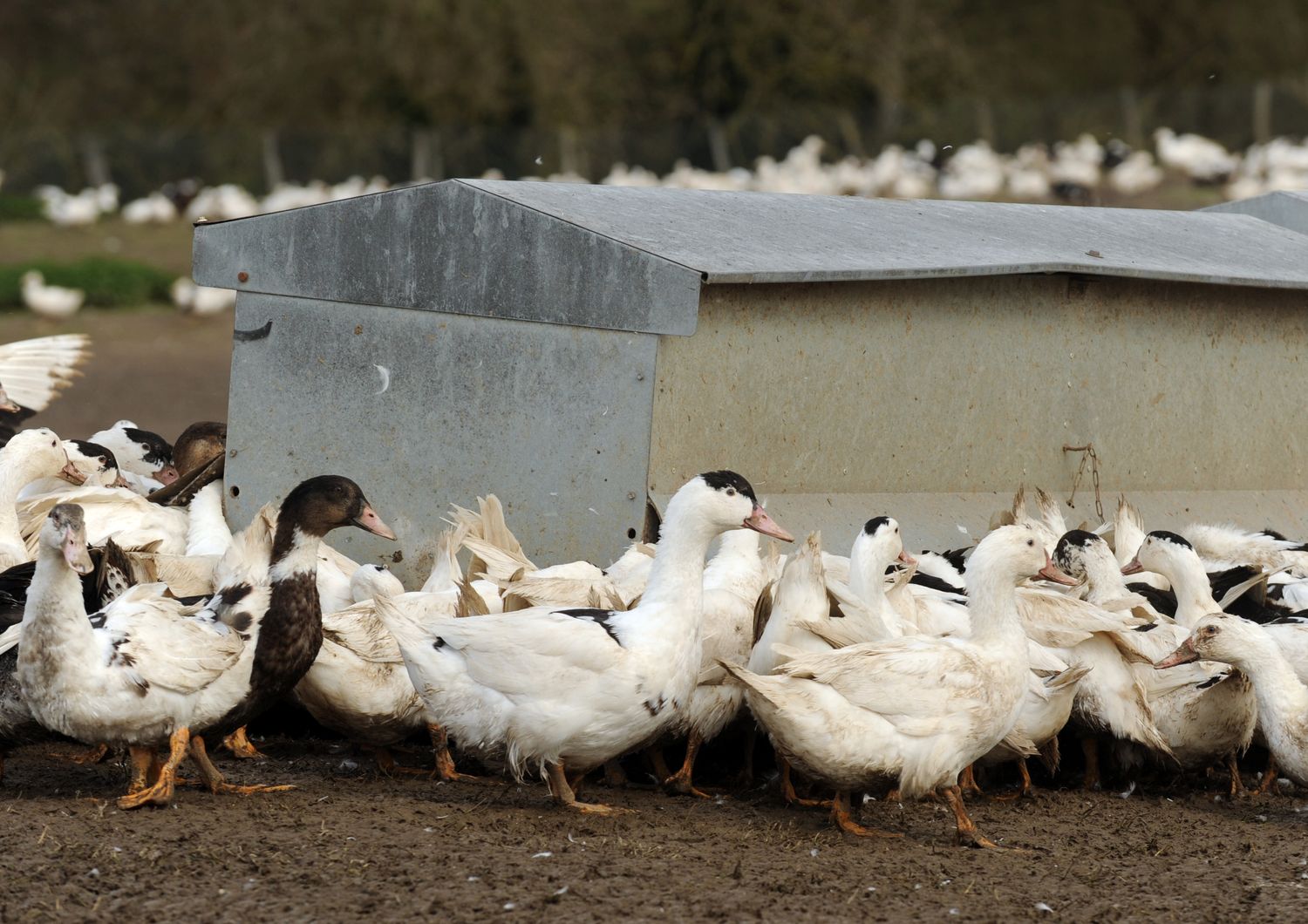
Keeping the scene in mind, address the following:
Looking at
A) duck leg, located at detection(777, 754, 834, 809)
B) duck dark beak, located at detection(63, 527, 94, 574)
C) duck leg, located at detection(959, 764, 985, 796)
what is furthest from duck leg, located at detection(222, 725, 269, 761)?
duck leg, located at detection(959, 764, 985, 796)

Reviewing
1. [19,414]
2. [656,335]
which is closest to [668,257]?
[656,335]

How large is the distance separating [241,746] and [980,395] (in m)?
3.81

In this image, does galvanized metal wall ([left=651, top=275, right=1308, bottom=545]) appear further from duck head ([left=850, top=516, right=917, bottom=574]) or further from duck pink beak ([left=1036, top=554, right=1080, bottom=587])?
duck pink beak ([left=1036, top=554, right=1080, bottom=587])

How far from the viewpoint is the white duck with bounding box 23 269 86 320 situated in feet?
62.7

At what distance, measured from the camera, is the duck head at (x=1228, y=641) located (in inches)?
223

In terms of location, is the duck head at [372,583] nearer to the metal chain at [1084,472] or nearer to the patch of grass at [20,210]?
the metal chain at [1084,472]

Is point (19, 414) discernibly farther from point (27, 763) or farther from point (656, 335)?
point (656, 335)

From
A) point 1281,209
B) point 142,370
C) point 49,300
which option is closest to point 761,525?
point 1281,209

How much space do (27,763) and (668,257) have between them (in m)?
3.11

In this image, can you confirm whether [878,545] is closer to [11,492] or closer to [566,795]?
[566,795]

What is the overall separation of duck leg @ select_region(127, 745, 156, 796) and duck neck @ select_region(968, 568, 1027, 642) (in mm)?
2724

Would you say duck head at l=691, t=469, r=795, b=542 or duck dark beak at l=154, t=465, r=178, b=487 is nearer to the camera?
duck head at l=691, t=469, r=795, b=542

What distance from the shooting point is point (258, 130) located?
3472 centimetres

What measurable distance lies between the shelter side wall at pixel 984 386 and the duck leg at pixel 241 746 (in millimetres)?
1897
